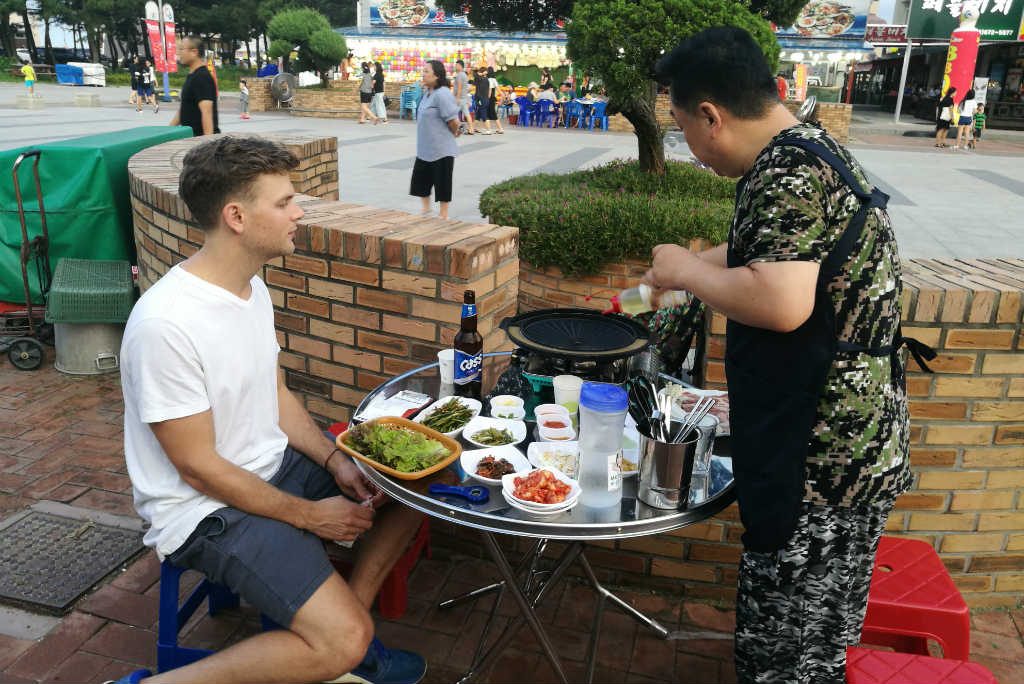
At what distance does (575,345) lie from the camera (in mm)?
2342

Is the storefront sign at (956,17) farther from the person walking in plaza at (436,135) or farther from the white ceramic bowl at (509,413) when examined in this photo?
the white ceramic bowl at (509,413)

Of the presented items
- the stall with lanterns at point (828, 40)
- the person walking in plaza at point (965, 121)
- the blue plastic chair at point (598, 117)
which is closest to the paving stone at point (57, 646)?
the blue plastic chair at point (598, 117)

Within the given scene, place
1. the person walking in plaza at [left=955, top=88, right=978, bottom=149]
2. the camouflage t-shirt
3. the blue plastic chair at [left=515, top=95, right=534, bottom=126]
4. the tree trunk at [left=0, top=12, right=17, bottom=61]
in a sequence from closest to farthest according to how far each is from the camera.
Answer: the camouflage t-shirt < the person walking in plaza at [left=955, top=88, right=978, bottom=149] < the blue plastic chair at [left=515, top=95, right=534, bottom=126] < the tree trunk at [left=0, top=12, right=17, bottom=61]

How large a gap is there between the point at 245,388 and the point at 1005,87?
38679mm

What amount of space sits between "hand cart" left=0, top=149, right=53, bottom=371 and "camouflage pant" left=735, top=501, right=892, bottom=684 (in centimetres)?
482

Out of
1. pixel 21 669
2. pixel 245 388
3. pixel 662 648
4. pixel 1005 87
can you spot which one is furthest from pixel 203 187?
pixel 1005 87

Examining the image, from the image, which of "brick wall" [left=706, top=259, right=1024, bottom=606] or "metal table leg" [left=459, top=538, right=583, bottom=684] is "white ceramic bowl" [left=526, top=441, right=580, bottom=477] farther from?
"brick wall" [left=706, top=259, right=1024, bottom=606]

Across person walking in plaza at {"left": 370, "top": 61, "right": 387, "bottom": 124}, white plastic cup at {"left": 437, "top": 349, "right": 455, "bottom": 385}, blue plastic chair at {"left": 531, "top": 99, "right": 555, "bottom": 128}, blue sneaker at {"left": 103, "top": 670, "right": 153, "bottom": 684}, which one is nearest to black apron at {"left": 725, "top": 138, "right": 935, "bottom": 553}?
white plastic cup at {"left": 437, "top": 349, "right": 455, "bottom": 385}

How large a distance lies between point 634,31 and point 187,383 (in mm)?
5439

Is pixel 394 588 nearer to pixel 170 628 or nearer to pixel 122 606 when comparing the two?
pixel 170 628

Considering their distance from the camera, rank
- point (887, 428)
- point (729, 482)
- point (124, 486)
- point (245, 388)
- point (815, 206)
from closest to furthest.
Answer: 1. point (815, 206)
2. point (887, 428)
3. point (729, 482)
4. point (245, 388)
5. point (124, 486)

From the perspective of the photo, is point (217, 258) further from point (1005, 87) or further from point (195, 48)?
point (1005, 87)

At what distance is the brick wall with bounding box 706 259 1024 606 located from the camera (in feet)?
8.55

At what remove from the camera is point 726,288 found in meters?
1.68
